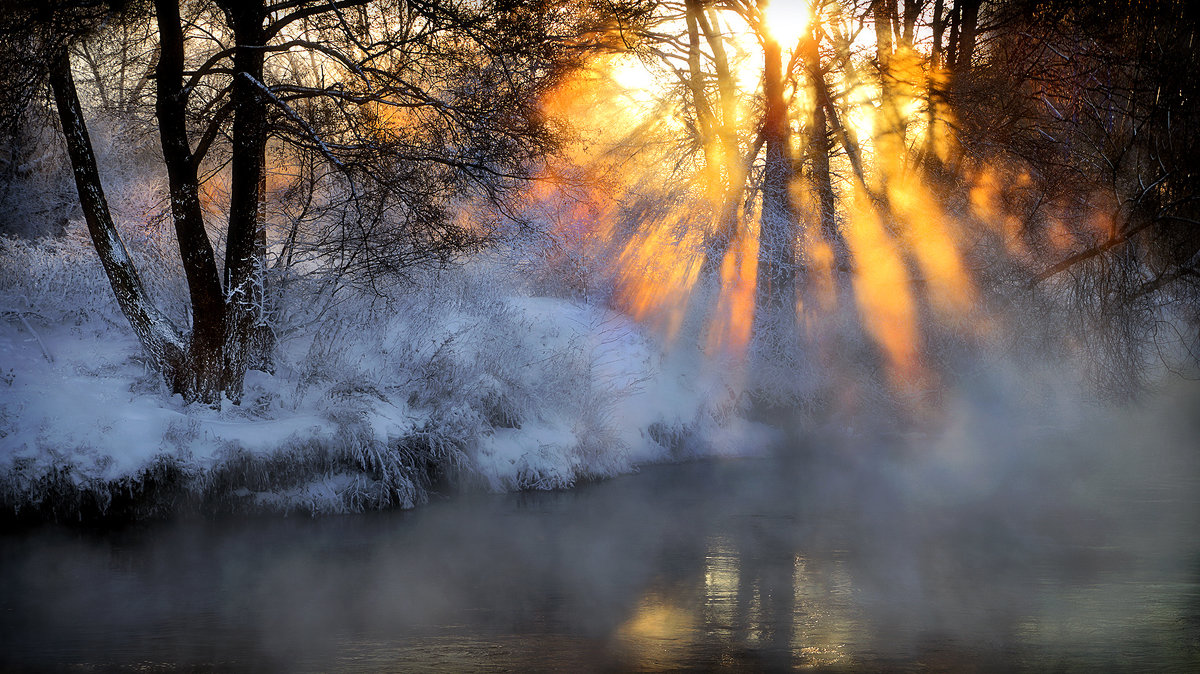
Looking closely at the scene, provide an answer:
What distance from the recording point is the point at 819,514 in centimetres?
1080

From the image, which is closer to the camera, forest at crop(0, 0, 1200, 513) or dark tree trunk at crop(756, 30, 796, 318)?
forest at crop(0, 0, 1200, 513)

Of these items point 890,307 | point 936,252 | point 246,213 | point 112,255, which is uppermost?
point 936,252

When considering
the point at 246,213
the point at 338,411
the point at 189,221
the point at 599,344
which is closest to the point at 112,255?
the point at 189,221

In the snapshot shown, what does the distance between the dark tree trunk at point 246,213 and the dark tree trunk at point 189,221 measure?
0.50 ft

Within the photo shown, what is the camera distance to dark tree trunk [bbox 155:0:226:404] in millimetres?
9633

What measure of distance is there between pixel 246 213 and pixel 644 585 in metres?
5.88

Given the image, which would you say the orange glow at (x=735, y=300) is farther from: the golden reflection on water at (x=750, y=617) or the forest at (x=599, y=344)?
the golden reflection on water at (x=750, y=617)

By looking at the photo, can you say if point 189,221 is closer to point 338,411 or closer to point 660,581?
point 338,411

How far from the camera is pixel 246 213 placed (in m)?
10.4

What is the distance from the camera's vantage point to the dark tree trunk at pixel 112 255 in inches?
384

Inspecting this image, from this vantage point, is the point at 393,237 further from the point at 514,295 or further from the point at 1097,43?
the point at 1097,43

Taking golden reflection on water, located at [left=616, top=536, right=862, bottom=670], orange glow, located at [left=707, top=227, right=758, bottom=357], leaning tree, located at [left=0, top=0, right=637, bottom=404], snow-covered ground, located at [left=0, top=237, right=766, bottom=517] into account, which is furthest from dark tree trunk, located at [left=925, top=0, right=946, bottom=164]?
golden reflection on water, located at [left=616, top=536, right=862, bottom=670]

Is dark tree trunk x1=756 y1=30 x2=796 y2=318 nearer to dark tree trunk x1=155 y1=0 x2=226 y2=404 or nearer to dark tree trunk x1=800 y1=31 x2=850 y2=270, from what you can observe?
dark tree trunk x1=800 y1=31 x2=850 y2=270

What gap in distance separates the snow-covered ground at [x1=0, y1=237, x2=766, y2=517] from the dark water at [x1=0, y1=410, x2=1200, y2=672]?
0.43 metres
